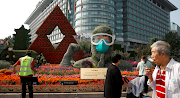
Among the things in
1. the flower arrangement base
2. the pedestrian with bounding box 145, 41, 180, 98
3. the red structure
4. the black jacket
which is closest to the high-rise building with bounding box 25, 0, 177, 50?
the red structure

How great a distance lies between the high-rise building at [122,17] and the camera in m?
48.7

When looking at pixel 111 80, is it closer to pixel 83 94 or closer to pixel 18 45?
pixel 83 94

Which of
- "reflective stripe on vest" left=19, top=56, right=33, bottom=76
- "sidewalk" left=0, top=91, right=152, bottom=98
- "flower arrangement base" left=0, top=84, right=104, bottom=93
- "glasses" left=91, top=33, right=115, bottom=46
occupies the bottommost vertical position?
"sidewalk" left=0, top=91, right=152, bottom=98

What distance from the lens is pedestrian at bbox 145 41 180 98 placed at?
1.95 metres

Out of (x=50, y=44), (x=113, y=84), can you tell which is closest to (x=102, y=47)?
(x=113, y=84)

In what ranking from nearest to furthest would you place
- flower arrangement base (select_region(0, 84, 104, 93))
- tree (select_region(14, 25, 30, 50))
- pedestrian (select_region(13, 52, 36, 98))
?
pedestrian (select_region(13, 52, 36, 98)) < flower arrangement base (select_region(0, 84, 104, 93)) < tree (select_region(14, 25, 30, 50))

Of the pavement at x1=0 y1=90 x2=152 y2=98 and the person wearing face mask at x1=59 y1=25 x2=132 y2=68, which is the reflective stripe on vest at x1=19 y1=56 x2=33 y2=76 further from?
the person wearing face mask at x1=59 y1=25 x2=132 y2=68

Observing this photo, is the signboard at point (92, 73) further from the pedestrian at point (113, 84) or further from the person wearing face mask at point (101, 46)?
the person wearing face mask at point (101, 46)

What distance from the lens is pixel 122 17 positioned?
2375 inches

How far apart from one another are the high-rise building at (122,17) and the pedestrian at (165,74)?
3333 centimetres

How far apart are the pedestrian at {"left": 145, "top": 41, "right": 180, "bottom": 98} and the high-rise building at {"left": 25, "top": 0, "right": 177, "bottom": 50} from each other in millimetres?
33329

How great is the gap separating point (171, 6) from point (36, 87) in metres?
98.1

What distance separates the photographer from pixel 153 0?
75.3 m

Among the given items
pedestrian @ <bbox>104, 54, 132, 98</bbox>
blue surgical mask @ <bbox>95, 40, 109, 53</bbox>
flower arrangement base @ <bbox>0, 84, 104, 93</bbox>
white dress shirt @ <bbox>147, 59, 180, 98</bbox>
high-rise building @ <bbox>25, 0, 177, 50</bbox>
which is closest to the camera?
white dress shirt @ <bbox>147, 59, 180, 98</bbox>
